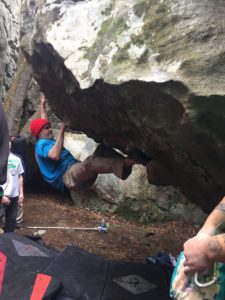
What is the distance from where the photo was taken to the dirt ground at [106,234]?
20.4 ft

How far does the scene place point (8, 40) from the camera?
1032cm

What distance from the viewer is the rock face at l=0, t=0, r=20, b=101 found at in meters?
9.99

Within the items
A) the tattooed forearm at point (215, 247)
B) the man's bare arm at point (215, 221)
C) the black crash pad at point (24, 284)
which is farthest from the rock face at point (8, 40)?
the tattooed forearm at point (215, 247)

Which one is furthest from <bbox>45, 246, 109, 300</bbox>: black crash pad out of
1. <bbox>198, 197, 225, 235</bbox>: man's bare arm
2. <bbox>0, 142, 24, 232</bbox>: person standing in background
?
<bbox>0, 142, 24, 232</bbox>: person standing in background

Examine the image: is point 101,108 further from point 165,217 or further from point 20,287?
→ point 165,217

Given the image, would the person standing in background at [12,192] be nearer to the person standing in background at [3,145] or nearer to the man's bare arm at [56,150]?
the man's bare arm at [56,150]

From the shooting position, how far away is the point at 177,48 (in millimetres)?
2764

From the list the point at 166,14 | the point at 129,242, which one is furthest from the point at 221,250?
the point at 129,242

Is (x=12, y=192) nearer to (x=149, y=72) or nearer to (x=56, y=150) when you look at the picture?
(x=56, y=150)

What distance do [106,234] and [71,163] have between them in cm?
174

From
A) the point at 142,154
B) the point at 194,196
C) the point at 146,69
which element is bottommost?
the point at 194,196

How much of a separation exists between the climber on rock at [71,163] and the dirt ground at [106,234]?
1175mm

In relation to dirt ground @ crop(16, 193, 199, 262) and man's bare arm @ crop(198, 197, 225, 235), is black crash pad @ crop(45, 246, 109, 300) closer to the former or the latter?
dirt ground @ crop(16, 193, 199, 262)

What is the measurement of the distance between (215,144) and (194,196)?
1.86 metres
